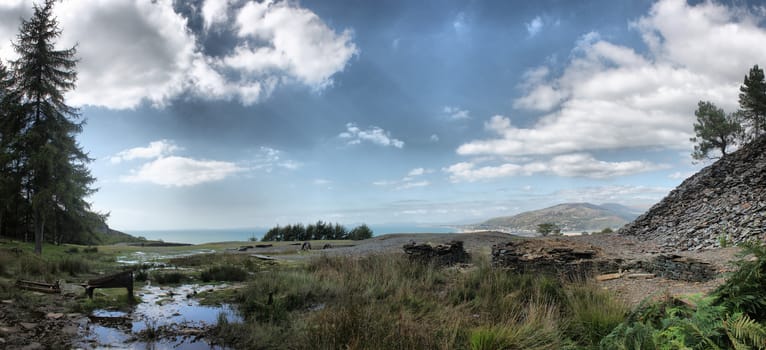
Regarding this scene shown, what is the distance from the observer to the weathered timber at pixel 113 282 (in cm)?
838

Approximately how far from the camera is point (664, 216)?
20562 mm

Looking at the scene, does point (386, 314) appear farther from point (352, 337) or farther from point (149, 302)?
point (149, 302)

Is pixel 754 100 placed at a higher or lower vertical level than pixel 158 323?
higher

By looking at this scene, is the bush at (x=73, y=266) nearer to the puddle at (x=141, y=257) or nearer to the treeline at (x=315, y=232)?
the puddle at (x=141, y=257)

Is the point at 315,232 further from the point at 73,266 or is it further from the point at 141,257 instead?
the point at 73,266

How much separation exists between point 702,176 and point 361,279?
22.9m

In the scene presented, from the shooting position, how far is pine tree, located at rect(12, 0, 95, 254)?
59.5 ft

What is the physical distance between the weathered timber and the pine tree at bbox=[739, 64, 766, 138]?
41.7m

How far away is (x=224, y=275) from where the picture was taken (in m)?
11.9

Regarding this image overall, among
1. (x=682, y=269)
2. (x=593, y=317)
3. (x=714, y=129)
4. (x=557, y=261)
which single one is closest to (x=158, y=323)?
(x=593, y=317)

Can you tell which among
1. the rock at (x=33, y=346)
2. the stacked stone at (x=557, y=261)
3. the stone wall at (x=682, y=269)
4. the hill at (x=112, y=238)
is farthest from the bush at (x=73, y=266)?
the hill at (x=112, y=238)

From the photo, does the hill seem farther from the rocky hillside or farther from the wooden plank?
the rocky hillside

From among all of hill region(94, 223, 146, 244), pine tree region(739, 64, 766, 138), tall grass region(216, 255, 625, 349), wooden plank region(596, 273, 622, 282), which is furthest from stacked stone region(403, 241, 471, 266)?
pine tree region(739, 64, 766, 138)

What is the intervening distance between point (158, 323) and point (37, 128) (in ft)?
58.3
